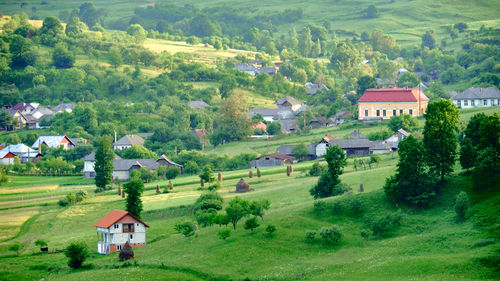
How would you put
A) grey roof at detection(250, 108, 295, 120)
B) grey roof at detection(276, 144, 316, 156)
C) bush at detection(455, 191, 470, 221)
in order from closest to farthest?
bush at detection(455, 191, 470, 221), grey roof at detection(276, 144, 316, 156), grey roof at detection(250, 108, 295, 120)

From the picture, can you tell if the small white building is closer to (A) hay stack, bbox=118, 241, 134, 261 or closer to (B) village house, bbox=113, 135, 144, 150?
(A) hay stack, bbox=118, 241, 134, 261

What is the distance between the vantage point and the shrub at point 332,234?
177 feet

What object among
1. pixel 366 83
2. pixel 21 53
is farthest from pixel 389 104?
pixel 21 53

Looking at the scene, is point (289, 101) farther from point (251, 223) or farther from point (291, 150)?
point (251, 223)

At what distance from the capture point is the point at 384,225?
55406 mm

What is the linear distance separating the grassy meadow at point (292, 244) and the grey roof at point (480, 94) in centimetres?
4957

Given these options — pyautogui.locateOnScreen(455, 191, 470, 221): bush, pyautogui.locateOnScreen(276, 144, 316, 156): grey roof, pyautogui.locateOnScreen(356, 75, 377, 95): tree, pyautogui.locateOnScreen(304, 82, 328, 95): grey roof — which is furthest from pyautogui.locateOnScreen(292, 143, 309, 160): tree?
pyautogui.locateOnScreen(304, 82, 328, 95): grey roof

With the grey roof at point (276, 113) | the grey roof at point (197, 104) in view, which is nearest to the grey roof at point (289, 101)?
the grey roof at point (276, 113)

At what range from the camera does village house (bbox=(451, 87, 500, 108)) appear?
12325cm

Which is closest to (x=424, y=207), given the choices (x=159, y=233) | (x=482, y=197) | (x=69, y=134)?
(x=482, y=197)

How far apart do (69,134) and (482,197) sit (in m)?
99.3

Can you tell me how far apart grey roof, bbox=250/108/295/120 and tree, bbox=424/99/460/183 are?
86.0 meters

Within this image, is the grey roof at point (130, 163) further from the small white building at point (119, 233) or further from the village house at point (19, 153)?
the small white building at point (119, 233)

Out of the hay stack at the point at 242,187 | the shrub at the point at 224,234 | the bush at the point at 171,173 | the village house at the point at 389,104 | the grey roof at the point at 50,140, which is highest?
the village house at the point at 389,104
